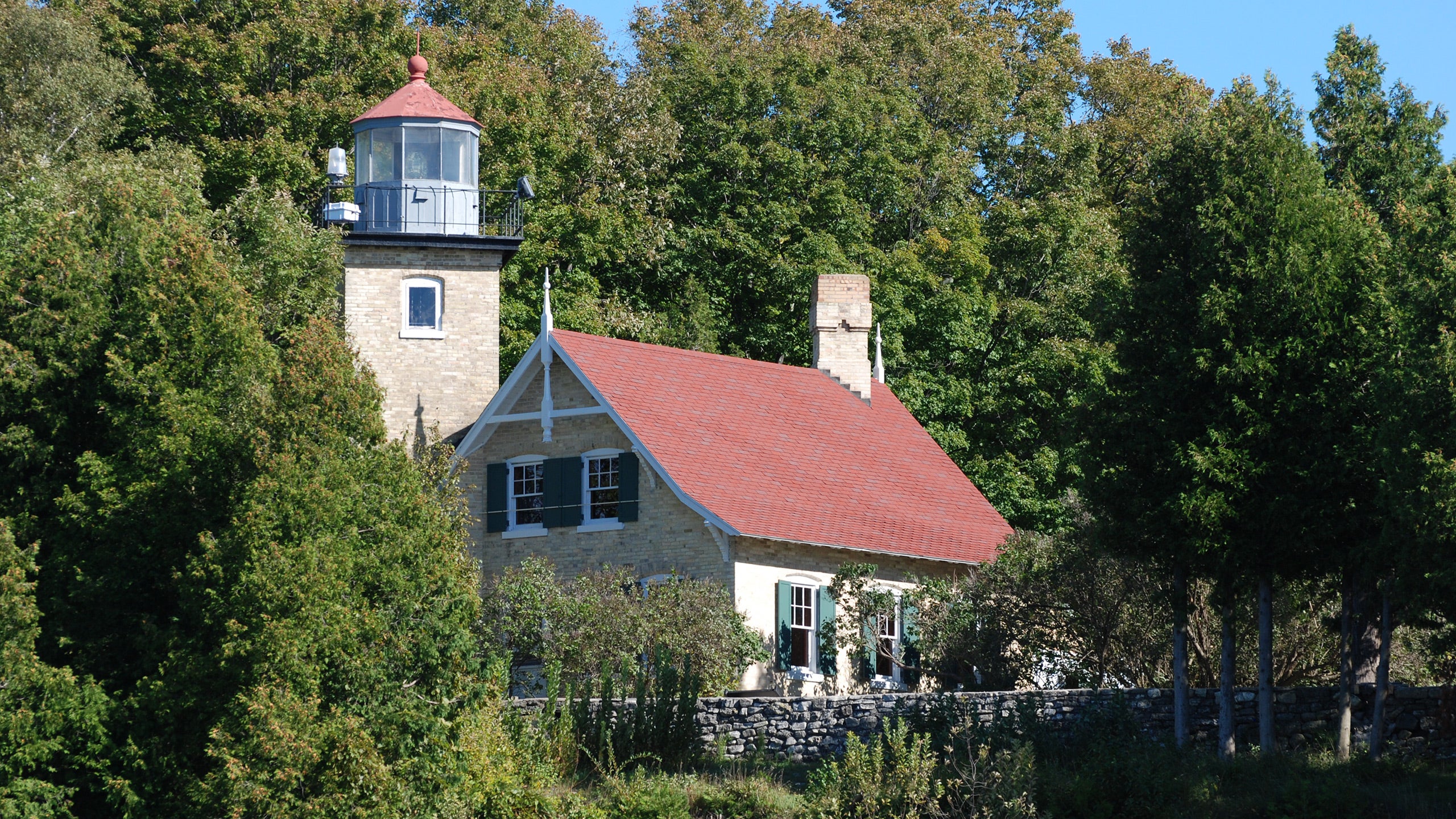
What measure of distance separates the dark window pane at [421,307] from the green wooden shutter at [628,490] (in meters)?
5.33

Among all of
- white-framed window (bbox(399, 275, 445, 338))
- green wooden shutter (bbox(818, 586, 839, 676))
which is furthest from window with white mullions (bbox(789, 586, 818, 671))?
white-framed window (bbox(399, 275, 445, 338))

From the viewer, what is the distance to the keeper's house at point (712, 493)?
26.7m

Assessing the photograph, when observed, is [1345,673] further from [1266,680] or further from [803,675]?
[803,675]

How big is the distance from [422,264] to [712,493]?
7763 mm

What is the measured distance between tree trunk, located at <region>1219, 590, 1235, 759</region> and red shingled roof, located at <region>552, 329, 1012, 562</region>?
8175 mm

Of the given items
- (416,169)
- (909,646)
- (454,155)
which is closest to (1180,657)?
(909,646)

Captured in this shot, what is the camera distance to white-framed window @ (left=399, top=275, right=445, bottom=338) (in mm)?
30578

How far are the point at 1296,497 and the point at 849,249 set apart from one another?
21615 mm

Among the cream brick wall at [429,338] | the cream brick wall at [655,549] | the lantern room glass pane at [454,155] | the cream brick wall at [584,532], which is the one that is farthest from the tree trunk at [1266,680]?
the lantern room glass pane at [454,155]

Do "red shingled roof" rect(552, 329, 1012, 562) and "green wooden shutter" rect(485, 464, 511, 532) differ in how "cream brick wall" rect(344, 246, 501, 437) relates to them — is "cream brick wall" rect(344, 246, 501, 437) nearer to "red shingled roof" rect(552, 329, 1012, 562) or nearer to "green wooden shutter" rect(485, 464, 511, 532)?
"green wooden shutter" rect(485, 464, 511, 532)

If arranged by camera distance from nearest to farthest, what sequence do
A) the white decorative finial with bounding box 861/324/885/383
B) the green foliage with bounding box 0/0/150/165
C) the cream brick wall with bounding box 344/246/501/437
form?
the cream brick wall with bounding box 344/246/501/437 → the green foliage with bounding box 0/0/150/165 → the white decorative finial with bounding box 861/324/885/383

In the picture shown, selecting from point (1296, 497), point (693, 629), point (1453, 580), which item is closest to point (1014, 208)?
point (693, 629)

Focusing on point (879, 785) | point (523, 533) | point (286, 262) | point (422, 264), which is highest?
point (286, 262)

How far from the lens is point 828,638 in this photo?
26.8m
